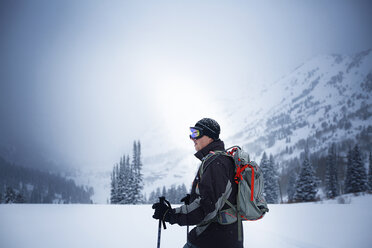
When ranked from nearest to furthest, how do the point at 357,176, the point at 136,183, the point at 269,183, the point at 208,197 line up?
the point at 208,197, the point at 357,176, the point at 136,183, the point at 269,183

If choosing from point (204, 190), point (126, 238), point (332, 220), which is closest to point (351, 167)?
point (332, 220)

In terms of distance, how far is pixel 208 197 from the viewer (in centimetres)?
236

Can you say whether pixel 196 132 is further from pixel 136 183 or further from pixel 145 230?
pixel 136 183

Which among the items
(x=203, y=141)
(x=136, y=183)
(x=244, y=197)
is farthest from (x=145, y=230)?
(x=136, y=183)

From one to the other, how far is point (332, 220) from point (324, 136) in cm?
20075

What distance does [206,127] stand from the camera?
2984 mm

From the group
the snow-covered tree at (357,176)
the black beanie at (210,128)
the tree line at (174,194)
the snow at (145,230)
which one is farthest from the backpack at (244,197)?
the tree line at (174,194)

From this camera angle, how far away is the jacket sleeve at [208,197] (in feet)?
7.76

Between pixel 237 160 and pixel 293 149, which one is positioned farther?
pixel 293 149

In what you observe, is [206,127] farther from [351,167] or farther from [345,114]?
[345,114]

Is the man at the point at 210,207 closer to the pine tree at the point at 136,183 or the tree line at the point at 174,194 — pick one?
the pine tree at the point at 136,183

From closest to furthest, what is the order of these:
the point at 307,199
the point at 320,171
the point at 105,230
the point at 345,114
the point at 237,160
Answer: the point at 237,160 < the point at 105,230 < the point at 307,199 < the point at 320,171 < the point at 345,114

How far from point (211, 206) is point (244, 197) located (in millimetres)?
481

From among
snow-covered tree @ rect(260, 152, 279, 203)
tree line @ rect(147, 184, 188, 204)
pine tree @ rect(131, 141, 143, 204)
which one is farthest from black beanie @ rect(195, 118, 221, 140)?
tree line @ rect(147, 184, 188, 204)
